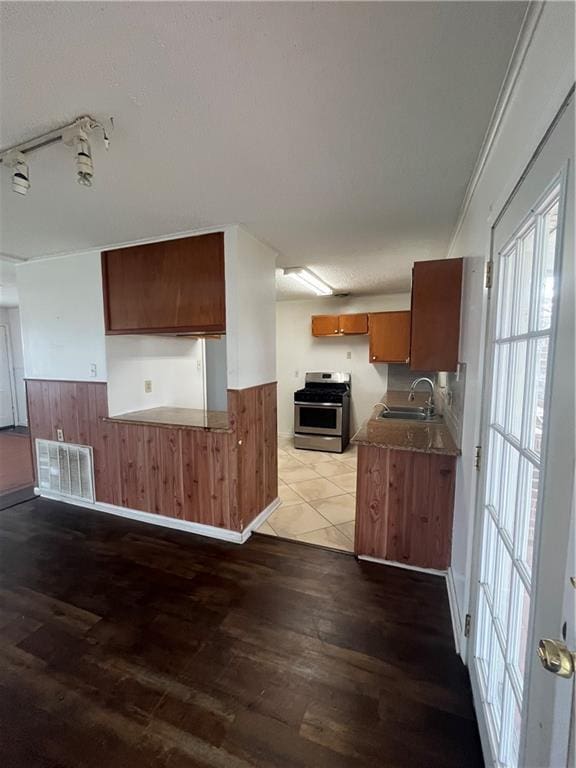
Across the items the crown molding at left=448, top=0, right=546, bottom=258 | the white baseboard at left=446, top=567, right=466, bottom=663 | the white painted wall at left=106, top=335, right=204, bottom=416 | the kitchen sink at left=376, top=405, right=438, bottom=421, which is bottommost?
the white baseboard at left=446, top=567, right=466, bottom=663

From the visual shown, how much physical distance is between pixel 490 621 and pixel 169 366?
11.8 ft

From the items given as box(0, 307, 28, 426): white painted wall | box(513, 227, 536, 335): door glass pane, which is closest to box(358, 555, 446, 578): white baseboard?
box(513, 227, 536, 335): door glass pane

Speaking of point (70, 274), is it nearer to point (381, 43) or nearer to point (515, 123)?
point (381, 43)

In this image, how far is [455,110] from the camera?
1.26 m

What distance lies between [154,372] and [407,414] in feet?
9.30

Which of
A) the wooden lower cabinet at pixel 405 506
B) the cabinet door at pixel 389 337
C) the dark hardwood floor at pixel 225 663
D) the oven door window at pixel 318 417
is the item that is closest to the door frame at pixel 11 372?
the dark hardwood floor at pixel 225 663

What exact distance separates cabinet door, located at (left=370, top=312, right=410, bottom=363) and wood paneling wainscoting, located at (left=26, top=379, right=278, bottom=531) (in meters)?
2.31

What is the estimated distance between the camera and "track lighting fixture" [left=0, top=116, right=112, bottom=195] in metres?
1.32

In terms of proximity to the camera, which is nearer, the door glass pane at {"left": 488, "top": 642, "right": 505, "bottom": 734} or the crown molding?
the crown molding

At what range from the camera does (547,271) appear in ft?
2.80

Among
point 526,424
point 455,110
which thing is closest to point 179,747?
point 526,424

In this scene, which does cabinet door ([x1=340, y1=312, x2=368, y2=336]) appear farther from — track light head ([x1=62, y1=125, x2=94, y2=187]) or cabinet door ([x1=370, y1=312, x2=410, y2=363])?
track light head ([x1=62, y1=125, x2=94, y2=187])

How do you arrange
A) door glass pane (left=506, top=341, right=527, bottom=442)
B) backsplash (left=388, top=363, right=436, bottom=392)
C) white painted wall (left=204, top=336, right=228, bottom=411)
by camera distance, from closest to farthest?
door glass pane (left=506, top=341, right=527, bottom=442)
white painted wall (left=204, top=336, right=228, bottom=411)
backsplash (left=388, top=363, right=436, bottom=392)

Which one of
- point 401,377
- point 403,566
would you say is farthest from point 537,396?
point 401,377
